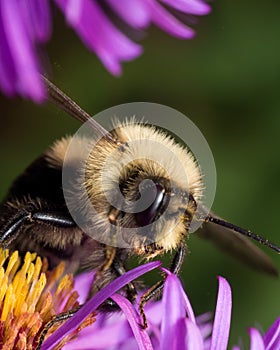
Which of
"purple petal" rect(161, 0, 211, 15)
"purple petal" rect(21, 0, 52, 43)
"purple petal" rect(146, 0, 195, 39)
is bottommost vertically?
"purple petal" rect(21, 0, 52, 43)

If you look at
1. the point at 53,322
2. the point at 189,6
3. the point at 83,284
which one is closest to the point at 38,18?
the point at 189,6

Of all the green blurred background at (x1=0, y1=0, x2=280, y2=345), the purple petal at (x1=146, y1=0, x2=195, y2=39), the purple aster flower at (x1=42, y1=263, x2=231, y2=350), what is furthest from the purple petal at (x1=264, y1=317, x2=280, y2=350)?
the green blurred background at (x1=0, y1=0, x2=280, y2=345)

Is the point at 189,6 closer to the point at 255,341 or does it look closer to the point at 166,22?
the point at 166,22

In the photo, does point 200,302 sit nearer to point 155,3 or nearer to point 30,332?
point 30,332

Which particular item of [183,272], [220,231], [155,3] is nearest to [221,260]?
[183,272]

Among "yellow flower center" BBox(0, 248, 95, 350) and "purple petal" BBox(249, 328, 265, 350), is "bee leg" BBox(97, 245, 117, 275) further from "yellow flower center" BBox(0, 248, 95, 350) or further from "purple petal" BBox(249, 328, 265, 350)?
"purple petal" BBox(249, 328, 265, 350)

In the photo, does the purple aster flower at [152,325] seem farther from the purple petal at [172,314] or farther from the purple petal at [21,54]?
the purple petal at [21,54]
